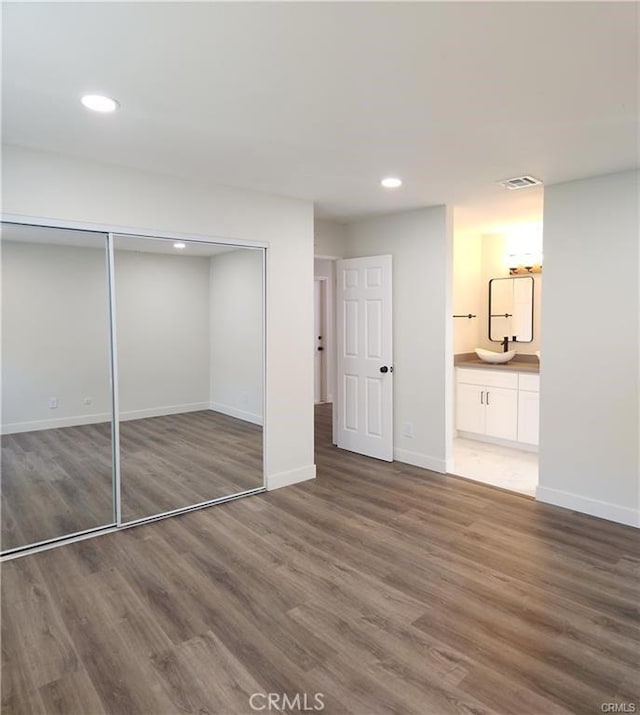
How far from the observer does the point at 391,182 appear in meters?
3.63

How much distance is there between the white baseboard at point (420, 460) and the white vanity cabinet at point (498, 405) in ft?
4.01

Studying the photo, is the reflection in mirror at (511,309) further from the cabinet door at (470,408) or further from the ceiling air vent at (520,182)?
the ceiling air vent at (520,182)

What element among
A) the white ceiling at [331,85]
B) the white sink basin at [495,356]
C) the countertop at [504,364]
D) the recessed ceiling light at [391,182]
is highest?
the recessed ceiling light at [391,182]

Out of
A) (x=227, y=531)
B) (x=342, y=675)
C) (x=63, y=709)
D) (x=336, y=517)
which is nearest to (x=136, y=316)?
(x=227, y=531)

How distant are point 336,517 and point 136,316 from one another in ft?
6.91

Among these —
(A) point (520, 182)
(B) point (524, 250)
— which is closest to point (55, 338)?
(A) point (520, 182)

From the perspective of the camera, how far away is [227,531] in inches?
132

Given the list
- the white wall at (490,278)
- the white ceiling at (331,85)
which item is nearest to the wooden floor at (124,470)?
the white ceiling at (331,85)

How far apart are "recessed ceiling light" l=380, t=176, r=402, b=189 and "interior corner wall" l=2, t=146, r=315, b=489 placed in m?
0.81

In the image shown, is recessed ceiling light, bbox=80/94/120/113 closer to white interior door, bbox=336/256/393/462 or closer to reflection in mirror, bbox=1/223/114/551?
reflection in mirror, bbox=1/223/114/551

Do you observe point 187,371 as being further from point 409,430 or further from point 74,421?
point 409,430

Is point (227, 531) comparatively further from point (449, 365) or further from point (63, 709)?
point (449, 365)

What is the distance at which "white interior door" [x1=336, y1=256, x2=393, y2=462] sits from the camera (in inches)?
192

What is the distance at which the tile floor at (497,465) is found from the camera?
14.1 feet
